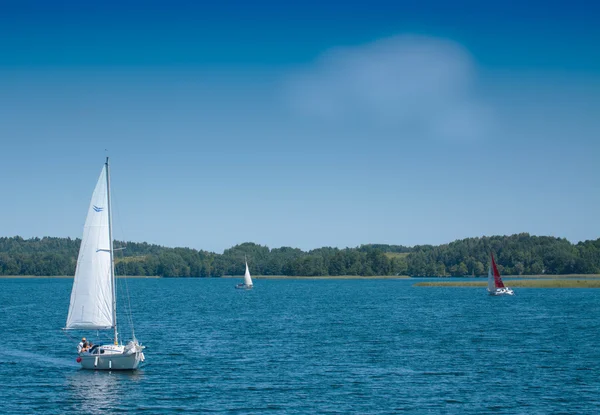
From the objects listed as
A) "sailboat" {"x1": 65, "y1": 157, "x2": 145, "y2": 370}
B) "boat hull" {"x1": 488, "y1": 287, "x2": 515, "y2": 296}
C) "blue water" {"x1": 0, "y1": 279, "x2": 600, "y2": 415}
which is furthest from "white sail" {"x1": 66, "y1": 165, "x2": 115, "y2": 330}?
"boat hull" {"x1": 488, "y1": 287, "x2": 515, "y2": 296}

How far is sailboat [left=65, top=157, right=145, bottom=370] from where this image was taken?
204 ft

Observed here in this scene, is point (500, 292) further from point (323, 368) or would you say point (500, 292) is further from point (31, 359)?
point (31, 359)

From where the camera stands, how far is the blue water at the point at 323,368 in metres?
51.0

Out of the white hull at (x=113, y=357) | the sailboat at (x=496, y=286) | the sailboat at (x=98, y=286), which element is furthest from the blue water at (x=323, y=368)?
the sailboat at (x=496, y=286)

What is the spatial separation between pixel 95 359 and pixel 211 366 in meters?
10.2

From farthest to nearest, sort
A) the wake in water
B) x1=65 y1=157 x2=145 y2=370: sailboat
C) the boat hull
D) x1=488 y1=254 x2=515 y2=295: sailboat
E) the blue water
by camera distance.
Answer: x1=488 y1=254 x2=515 y2=295: sailboat, the boat hull, the wake in water, x1=65 y1=157 x2=145 y2=370: sailboat, the blue water

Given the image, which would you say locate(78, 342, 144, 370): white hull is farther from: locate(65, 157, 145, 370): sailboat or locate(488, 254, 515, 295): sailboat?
locate(488, 254, 515, 295): sailboat

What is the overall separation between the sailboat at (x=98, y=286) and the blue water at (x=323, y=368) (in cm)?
199

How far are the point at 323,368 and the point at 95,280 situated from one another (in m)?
21.2

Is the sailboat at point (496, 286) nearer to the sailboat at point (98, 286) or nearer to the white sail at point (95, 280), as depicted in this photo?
the sailboat at point (98, 286)

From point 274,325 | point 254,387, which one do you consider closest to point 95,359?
point 254,387

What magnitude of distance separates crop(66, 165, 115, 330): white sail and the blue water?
466 centimetres

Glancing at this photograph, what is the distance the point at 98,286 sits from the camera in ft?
205

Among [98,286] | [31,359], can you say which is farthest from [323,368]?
[31,359]
